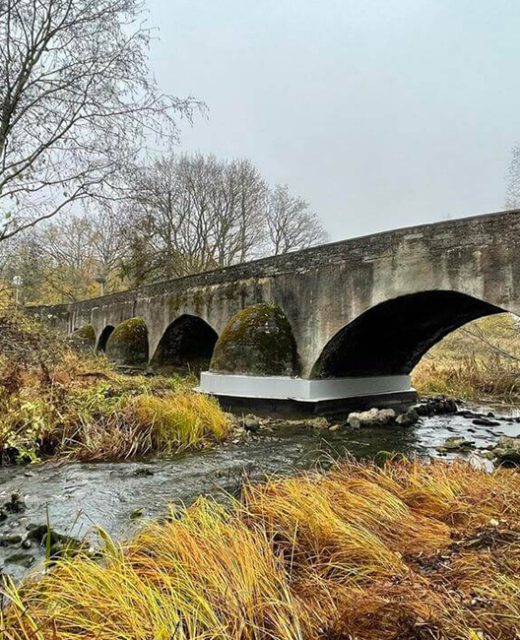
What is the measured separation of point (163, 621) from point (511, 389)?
1396 centimetres

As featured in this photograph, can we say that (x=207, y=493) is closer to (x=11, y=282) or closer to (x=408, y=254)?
(x=408, y=254)

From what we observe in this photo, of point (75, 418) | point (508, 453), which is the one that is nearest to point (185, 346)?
point (75, 418)

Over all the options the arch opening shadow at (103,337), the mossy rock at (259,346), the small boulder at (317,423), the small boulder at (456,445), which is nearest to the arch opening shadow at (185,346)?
the mossy rock at (259,346)

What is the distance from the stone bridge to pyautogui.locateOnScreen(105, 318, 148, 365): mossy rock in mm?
4404

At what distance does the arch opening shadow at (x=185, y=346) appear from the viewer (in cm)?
1489

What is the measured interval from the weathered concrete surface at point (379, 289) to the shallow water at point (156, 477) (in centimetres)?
220

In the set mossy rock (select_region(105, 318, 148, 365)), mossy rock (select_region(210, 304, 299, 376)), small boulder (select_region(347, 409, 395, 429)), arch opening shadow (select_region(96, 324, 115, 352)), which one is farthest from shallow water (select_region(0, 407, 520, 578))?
arch opening shadow (select_region(96, 324, 115, 352))

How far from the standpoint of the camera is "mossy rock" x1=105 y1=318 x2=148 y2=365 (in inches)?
651

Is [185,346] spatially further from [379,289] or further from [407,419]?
[379,289]

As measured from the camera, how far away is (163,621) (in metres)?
1.72

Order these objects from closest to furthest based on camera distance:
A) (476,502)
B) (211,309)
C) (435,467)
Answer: (476,502)
(435,467)
(211,309)

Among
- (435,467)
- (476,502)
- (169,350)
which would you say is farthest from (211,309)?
(476,502)

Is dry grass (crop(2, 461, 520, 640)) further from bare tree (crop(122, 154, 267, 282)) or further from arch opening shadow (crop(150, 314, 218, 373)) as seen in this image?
bare tree (crop(122, 154, 267, 282))

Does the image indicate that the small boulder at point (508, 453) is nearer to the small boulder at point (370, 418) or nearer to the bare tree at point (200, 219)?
the small boulder at point (370, 418)
